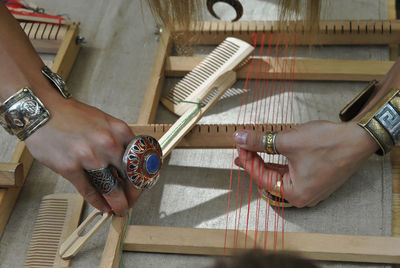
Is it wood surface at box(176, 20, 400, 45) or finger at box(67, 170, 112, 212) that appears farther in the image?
wood surface at box(176, 20, 400, 45)

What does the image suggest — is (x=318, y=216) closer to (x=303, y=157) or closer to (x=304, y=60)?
(x=303, y=157)

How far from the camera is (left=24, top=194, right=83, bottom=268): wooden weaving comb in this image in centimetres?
103

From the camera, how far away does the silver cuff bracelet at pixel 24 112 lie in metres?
0.82

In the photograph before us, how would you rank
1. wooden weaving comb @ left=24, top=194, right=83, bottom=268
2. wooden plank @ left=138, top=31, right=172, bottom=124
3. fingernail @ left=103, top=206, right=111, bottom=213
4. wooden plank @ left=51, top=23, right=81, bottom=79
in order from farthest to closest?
wooden plank @ left=51, top=23, right=81, bottom=79 → wooden plank @ left=138, top=31, right=172, bottom=124 → wooden weaving comb @ left=24, top=194, right=83, bottom=268 → fingernail @ left=103, top=206, right=111, bottom=213

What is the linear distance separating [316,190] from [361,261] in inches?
6.9

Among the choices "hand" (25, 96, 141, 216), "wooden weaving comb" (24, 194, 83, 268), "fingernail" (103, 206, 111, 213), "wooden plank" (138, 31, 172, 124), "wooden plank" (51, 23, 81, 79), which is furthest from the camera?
"wooden plank" (51, 23, 81, 79)

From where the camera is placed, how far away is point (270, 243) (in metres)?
0.98

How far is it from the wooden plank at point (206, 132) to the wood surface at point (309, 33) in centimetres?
38

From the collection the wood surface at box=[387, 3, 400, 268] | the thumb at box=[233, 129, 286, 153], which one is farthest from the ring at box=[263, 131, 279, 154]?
the wood surface at box=[387, 3, 400, 268]

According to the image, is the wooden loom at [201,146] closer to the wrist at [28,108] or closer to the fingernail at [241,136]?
the fingernail at [241,136]

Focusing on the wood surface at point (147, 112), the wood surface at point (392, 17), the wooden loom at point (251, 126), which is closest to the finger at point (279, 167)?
the wooden loom at point (251, 126)

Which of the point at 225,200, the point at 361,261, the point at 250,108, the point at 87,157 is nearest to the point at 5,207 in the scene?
the point at 87,157

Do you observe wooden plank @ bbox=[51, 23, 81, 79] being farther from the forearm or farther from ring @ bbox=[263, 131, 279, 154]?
ring @ bbox=[263, 131, 279, 154]

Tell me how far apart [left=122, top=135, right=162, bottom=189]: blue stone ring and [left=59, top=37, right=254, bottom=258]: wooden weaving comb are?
7.6 inches
